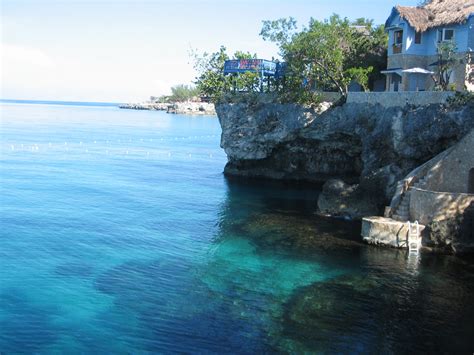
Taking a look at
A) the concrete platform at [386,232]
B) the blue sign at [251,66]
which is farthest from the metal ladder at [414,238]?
the blue sign at [251,66]

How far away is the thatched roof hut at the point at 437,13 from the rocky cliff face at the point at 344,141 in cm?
1022

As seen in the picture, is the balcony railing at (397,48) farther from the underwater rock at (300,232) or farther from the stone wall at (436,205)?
the stone wall at (436,205)

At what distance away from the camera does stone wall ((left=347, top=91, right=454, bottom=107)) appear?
38.5 m

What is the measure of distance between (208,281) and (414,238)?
13913 mm

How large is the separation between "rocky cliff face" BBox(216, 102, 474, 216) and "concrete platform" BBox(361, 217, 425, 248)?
18.5ft

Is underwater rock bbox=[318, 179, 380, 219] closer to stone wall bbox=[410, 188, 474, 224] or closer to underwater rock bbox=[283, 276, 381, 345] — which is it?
stone wall bbox=[410, 188, 474, 224]

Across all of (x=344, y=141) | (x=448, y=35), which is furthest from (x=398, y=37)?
(x=344, y=141)

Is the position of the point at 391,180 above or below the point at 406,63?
below

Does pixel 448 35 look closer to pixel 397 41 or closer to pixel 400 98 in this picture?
pixel 397 41

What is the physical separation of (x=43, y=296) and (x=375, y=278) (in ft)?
55.0

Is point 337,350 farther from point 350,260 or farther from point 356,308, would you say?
point 350,260

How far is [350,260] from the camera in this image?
30.3m

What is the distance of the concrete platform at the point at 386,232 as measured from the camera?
32625 millimetres

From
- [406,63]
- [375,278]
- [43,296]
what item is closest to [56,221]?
[43,296]
